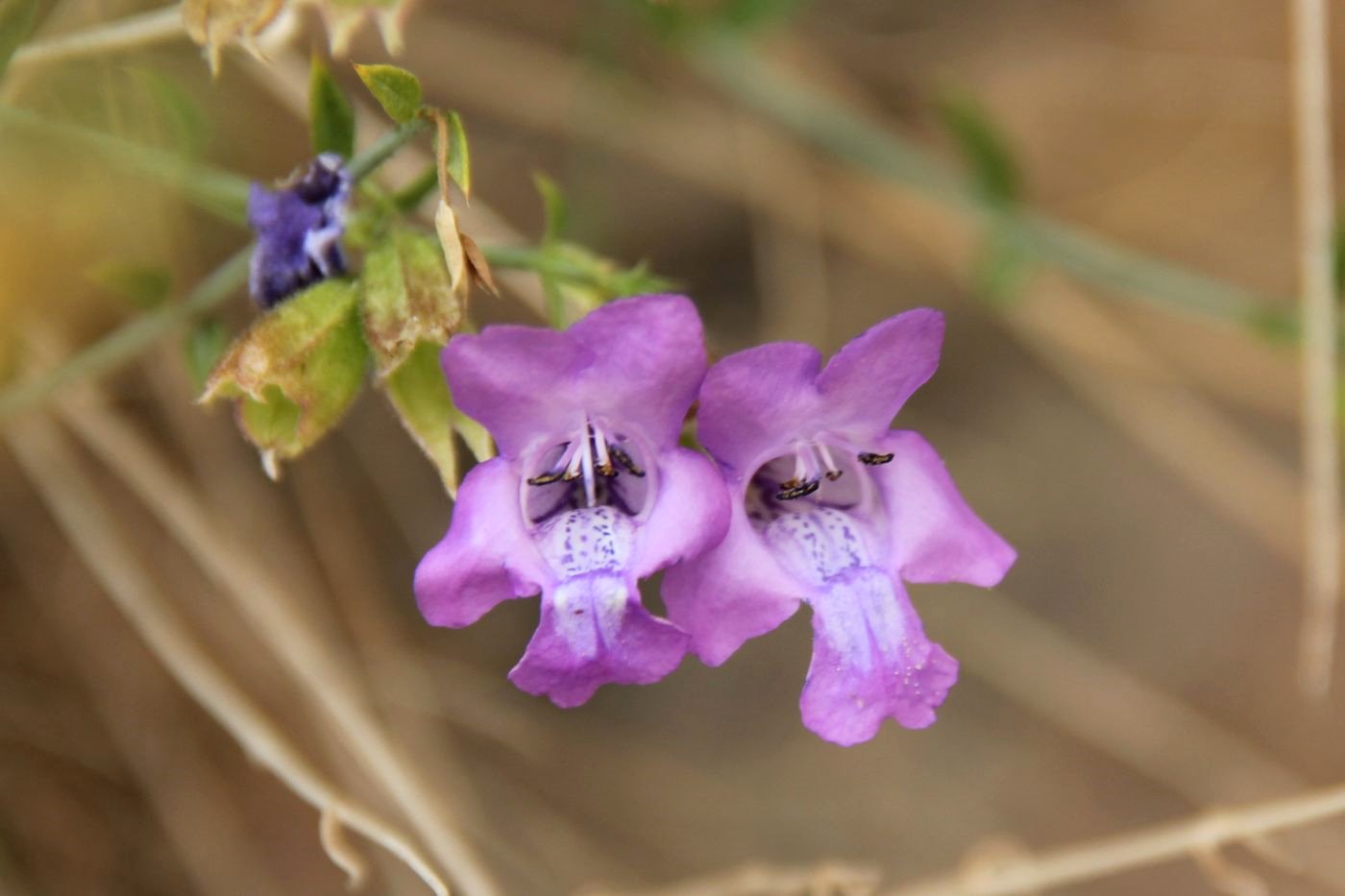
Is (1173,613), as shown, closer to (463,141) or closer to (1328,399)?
(1328,399)

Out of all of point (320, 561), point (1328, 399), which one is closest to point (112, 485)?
point (320, 561)

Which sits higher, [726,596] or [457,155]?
[457,155]

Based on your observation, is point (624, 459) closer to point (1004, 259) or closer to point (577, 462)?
point (577, 462)

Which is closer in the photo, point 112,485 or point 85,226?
point 85,226

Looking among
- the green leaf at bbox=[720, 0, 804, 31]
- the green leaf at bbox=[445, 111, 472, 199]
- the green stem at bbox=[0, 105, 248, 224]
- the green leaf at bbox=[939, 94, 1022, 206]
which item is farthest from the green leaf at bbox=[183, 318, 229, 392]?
the green leaf at bbox=[939, 94, 1022, 206]

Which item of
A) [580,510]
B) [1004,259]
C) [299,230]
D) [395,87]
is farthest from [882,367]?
[1004,259]
